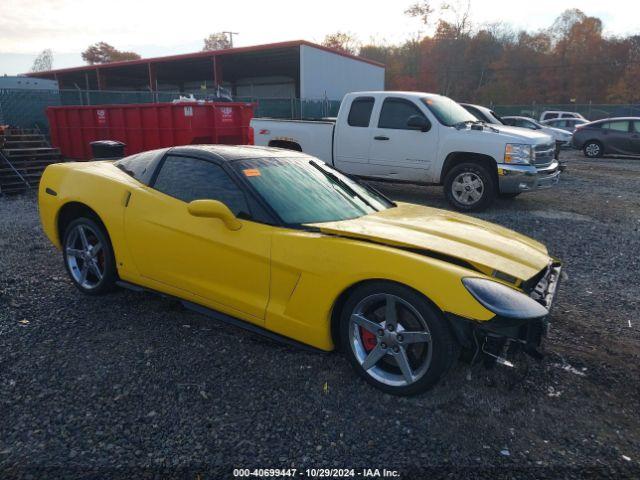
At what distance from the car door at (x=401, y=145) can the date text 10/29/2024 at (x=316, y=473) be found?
666 centimetres

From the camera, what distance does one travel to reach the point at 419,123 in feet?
26.2

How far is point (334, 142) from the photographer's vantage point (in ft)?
29.3

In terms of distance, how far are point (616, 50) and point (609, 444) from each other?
5432 centimetres

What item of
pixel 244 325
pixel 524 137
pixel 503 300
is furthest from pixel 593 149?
pixel 244 325

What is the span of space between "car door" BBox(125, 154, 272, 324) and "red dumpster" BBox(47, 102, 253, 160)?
20.9 ft

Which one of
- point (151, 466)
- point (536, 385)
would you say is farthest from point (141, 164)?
point (536, 385)

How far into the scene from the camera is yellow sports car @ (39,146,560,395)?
8.34ft

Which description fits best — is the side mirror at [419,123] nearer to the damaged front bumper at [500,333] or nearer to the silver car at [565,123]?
the damaged front bumper at [500,333]

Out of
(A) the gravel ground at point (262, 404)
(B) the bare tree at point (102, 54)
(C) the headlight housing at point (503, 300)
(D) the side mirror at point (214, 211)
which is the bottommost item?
(A) the gravel ground at point (262, 404)

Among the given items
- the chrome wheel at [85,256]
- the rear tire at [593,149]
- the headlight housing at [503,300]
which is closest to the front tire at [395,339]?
the headlight housing at [503,300]

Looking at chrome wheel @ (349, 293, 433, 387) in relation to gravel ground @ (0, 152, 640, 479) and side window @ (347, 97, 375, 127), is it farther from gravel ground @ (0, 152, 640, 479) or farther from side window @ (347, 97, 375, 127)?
side window @ (347, 97, 375, 127)

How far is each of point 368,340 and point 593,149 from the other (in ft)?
58.8

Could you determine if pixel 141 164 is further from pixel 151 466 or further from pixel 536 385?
pixel 536 385

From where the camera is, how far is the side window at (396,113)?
8.32 m
